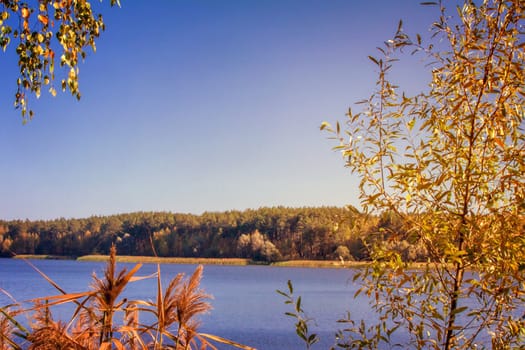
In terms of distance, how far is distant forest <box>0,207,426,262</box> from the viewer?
9144 cm

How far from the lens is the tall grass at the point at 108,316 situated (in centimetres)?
181

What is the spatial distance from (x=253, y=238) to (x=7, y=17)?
293 ft

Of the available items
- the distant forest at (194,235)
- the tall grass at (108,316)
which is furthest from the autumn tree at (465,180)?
the distant forest at (194,235)

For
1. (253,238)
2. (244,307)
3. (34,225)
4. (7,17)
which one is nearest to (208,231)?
(253,238)

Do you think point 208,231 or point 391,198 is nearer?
point 391,198

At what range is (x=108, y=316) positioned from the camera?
1.89 metres

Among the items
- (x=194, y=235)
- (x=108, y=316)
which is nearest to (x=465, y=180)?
(x=108, y=316)

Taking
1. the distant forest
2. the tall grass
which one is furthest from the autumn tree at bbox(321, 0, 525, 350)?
the distant forest

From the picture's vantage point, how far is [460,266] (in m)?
3.20

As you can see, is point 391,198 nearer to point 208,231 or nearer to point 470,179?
point 470,179

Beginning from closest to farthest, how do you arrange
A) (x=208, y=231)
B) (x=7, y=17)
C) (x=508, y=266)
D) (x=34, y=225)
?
(x=508, y=266)
(x=7, y=17)
(x=208, y=231)
(x=34, y=225)

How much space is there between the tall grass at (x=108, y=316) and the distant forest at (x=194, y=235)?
2776 inches

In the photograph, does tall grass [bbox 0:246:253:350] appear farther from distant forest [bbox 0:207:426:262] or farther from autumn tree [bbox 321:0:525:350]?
distant forest [bbox 0:207:426:262]

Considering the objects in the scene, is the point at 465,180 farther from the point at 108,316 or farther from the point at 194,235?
the point at 194,235
